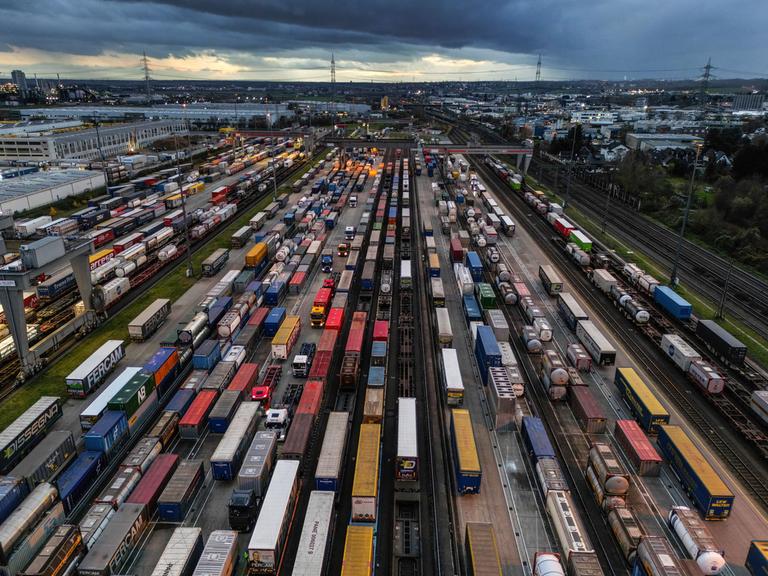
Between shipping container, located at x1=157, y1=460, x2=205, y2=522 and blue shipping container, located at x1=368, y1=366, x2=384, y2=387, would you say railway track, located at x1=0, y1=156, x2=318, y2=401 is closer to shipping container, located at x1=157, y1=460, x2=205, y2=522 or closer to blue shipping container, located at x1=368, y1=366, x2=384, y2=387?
shipping container, located at x1=157, y1=460, x2=205, y2=522

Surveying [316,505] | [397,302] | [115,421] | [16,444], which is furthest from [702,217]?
[16,444]

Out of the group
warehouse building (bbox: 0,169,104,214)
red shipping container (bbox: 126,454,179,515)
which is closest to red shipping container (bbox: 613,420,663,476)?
red shipping container (bbox: 126,454,179,515)

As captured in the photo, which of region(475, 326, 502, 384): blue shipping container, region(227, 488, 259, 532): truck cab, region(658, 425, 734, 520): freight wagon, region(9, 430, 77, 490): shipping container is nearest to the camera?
region(227, 488, 259, 532): truck cab

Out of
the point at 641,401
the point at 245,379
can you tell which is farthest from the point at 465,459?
the point at 245,379

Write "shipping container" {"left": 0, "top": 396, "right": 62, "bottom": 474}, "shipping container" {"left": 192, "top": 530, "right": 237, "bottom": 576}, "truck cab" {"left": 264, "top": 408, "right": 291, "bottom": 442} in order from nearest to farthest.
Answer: "shipping container" {"left": 192, "top": 530, "right": 237, "bottom": 576} < "shipping container" {"left": 0, "top": 396, "right": 62, "bottom": 474} < "truck cab" {"left": 264, "top": 408, "right": 291, "bottom": 442}

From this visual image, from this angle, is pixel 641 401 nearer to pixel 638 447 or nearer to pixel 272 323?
pixel 638 447

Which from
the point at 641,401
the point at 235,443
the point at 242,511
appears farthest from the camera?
the point at 641,401

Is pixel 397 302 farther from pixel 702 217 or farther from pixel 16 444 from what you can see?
pixel 702 217
